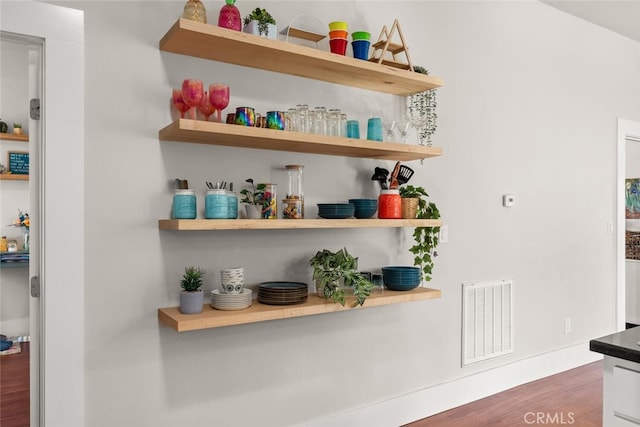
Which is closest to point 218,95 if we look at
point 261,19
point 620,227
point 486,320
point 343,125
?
point 261,19

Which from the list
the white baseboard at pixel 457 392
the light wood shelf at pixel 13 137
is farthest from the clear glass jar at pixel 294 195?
the light wood shelf at pixel 13 137

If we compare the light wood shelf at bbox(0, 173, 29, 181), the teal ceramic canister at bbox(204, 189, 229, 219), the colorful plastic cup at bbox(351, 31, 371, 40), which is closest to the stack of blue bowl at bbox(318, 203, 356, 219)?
the teal ceramic canister at bbox(204, 189, 229, 219)

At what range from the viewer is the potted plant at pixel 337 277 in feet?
7.57

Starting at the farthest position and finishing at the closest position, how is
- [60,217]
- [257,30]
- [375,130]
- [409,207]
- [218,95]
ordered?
1. [409,207]
2. [375,130]
3. [257,30]
4. [218,95]
5. [60,217]

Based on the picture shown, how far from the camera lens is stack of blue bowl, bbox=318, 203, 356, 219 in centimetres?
237

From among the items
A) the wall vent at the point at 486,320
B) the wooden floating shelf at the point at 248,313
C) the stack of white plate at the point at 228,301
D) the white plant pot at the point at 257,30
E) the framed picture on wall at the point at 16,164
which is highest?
the white plant pot at the point at 257,30

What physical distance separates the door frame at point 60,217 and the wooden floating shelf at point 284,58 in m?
0.40

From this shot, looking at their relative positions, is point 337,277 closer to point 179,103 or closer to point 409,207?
point 409,207

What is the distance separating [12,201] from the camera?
4.16 m

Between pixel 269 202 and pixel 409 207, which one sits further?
pixel 409 207

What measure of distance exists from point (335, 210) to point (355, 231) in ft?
1.22

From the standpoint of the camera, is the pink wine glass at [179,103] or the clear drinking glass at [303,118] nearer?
the pink wine glass at [179,103]

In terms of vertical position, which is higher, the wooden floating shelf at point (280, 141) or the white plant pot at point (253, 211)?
the wooden floating shelf at point (280, 141)

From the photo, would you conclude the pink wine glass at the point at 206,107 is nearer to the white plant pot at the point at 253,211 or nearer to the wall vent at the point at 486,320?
the white plant pot at the point at 253,211
